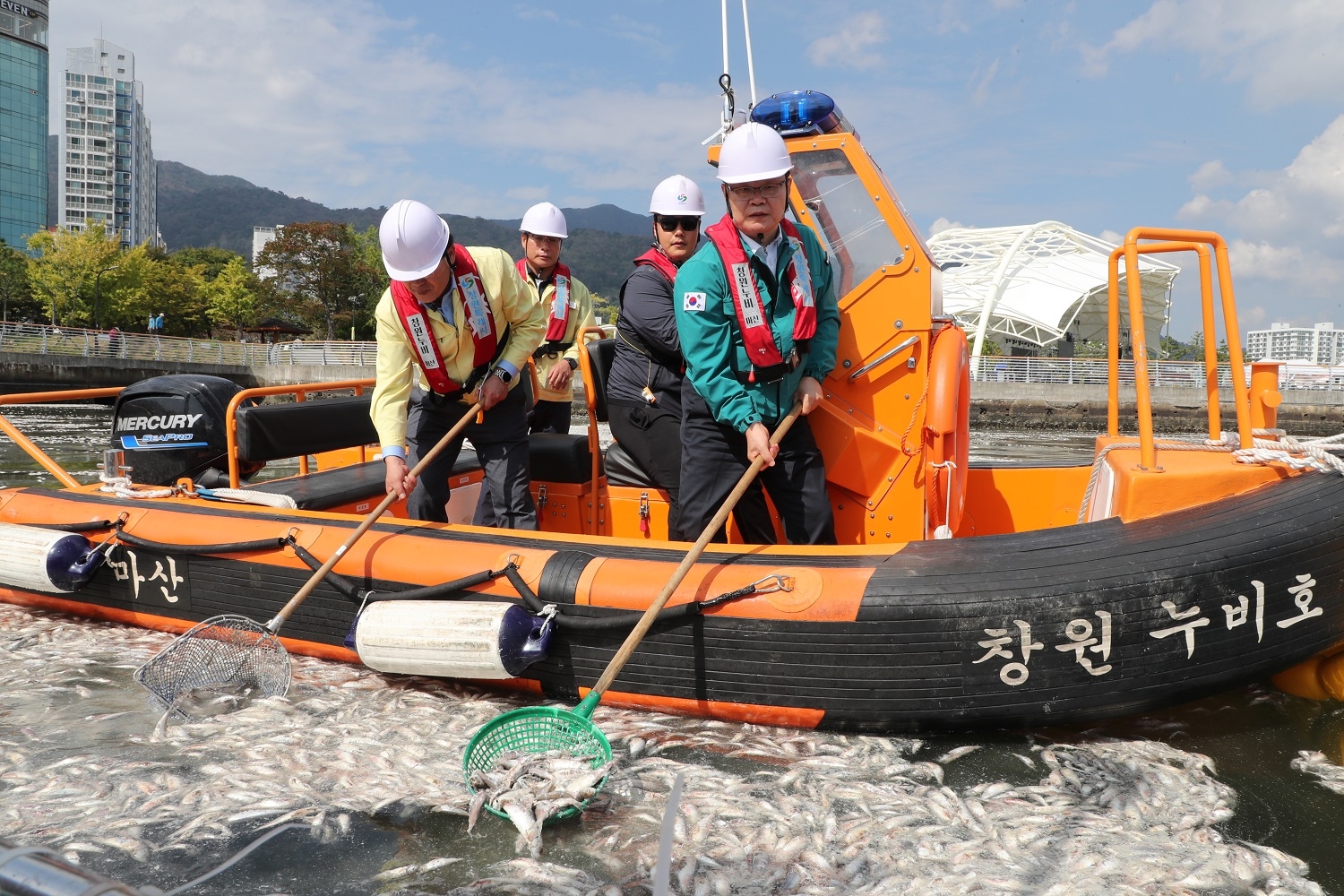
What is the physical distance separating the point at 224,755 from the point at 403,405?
176cm

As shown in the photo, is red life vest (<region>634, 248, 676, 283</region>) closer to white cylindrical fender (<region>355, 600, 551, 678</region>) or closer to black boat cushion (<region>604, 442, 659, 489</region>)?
black boat cushion (<region>604, 442, 659, 489</region>)

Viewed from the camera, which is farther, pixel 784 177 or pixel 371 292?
pixel 371 292

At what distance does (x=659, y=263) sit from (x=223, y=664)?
269 centimetres

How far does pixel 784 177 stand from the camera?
3.59 m

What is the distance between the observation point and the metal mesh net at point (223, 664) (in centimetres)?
366

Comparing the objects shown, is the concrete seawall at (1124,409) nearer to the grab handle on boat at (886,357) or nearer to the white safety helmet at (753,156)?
the grab handle on boat at (886,357)

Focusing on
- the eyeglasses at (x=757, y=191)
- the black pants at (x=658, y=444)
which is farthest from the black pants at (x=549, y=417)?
the eyeglasses at (x=757, y=191)

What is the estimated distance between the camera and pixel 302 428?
17.9ft

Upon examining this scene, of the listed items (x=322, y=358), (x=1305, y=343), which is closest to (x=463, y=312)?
(x=322, y=358)

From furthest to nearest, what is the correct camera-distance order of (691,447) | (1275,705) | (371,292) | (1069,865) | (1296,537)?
(371,292)
(691,447)
(1275,705)
(1296,537)
(1069,865)

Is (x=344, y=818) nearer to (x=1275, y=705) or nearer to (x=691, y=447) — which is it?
(x=691, y=447)

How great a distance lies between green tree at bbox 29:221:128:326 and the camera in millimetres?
46875

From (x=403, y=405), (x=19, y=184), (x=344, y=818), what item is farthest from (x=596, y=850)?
(x=19, y=184)

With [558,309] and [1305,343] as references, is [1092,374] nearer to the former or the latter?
[558,309]
